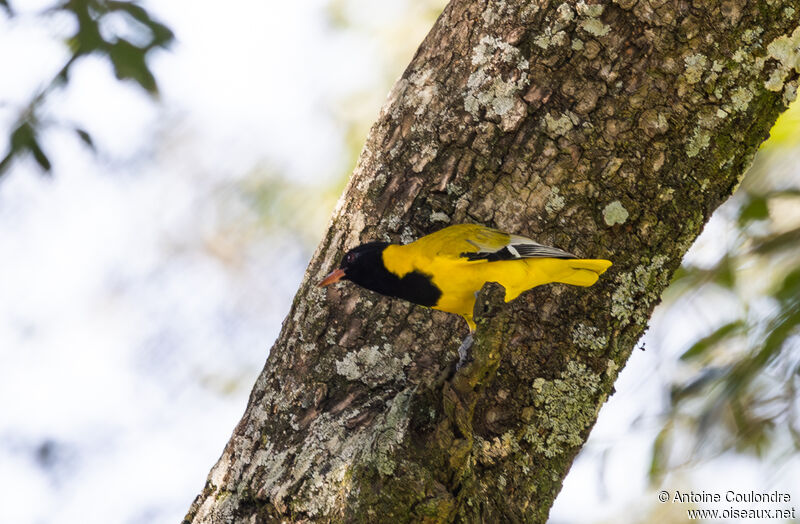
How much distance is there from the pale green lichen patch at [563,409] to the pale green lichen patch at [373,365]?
0.44 meters

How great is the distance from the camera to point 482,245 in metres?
2.21

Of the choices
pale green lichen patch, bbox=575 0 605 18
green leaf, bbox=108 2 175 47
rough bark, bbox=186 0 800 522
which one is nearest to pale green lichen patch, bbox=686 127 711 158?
rough bark, bbox=186 0 800 522

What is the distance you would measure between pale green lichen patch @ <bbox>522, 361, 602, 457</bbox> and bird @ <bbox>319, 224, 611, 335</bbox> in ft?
0.98

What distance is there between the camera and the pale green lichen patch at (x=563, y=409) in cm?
225

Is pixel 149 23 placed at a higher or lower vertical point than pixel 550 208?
higher

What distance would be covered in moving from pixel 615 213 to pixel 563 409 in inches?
25.7

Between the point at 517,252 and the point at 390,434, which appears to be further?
the point at 517,252

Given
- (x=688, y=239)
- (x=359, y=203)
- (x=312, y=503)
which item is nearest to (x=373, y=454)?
(x=312, y=503)

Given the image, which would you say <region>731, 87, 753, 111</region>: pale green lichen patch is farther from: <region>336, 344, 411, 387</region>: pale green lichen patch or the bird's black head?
<region>336, 344, 411, 387</region>: pale green lichen patch

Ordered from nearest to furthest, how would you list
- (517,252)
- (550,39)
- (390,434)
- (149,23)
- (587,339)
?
1. (390,434)
2. (517,252)
3. (587,339)
4. (550,39)
5. (149,23)

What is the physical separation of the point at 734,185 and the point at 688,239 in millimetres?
254

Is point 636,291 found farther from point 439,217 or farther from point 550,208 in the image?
point 439,217

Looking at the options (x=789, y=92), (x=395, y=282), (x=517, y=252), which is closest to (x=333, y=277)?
(x=395, y=282)

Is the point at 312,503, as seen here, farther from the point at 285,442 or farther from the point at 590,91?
the point at 590,91
